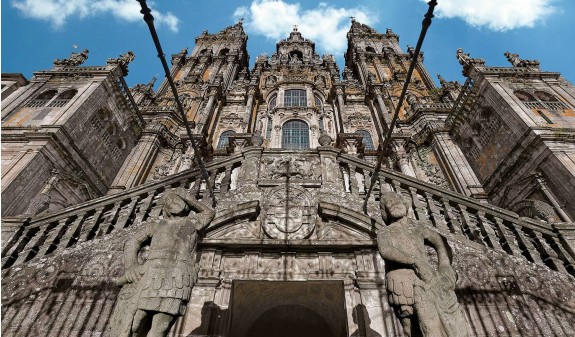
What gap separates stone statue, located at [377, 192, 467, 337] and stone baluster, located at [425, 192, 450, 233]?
251 centimetres

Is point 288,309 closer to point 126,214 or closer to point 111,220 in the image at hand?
point 126,214

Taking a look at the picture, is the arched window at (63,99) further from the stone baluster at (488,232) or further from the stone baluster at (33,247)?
the stone baluster at (488,232)

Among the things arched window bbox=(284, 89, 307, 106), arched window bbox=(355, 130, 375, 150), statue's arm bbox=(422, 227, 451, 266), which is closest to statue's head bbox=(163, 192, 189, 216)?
statue's arm bbox=(422, 227, 451, 266)

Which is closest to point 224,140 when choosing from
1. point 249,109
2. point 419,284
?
point 249,109

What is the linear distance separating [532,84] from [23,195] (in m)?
21.6

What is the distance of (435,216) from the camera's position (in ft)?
23.0

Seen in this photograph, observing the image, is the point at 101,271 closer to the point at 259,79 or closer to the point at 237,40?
the point at 259,79

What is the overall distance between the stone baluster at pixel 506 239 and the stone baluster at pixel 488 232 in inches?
4.6

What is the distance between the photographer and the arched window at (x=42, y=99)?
46.2ft

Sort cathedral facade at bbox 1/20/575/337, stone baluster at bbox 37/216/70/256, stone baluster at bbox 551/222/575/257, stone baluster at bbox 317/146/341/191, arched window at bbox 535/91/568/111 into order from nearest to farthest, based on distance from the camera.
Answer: cathedral facade at bbox 1/20/575/337 → stone baluster at bbox 551/222/575/257 → stone baluster at bbox 37/216/70/256 → stone baluster at bbox 317/146/341/191 → arched window at bbox 535/91/568/111

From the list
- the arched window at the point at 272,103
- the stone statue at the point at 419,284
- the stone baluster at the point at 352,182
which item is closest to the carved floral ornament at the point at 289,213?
the stone baluster at the point at 352,182

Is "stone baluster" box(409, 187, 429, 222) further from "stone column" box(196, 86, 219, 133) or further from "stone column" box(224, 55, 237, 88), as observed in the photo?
"stone column" box(224, 55, 237, 88)

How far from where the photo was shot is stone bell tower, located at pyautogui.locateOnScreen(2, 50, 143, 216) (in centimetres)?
1136

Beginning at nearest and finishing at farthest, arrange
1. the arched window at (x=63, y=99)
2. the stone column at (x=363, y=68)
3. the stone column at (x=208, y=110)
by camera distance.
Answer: the arched window at (x=63, y=99), the stone column at (x=208, y=110), the stone column at (x=363, y=68)
